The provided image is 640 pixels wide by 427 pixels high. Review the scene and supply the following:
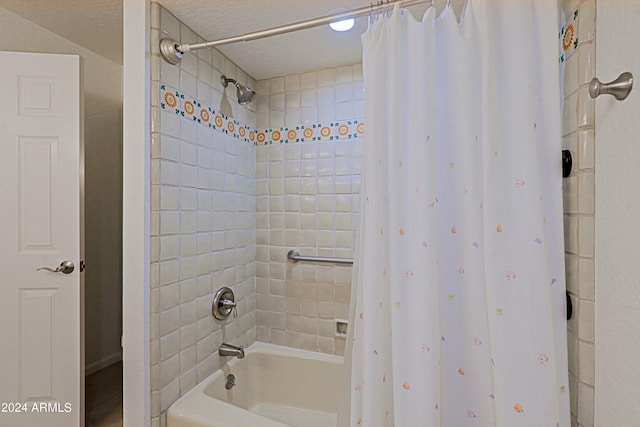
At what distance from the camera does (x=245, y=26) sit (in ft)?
5.04

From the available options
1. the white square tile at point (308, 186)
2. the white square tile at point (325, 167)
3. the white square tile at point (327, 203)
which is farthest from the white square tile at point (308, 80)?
the white square tile at point (327, 203)

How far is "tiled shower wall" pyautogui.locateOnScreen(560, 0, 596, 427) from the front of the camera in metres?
0.80

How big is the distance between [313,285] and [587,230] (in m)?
1.41

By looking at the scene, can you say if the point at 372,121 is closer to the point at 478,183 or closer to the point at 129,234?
the point at 478,183

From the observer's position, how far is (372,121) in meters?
1.07

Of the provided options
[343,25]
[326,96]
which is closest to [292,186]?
[326,96]

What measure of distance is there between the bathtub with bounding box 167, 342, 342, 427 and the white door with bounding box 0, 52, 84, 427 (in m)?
0.79

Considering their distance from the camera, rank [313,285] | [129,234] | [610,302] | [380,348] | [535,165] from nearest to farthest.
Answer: [610,302] → [535,165] → [380,348] → [129,234] → [313,285]

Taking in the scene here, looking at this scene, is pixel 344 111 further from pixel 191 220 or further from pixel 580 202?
pixel 580 202

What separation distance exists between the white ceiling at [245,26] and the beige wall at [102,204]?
0.68 ft

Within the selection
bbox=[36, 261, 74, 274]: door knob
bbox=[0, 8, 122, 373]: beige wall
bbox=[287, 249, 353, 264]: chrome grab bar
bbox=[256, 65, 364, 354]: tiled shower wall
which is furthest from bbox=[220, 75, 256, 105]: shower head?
bbox=[0, 8, 122, 373]: beige wall

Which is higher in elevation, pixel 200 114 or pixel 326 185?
pixel 200 114

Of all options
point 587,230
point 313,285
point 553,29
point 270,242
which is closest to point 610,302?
point 587,230

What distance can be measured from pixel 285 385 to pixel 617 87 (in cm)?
194
